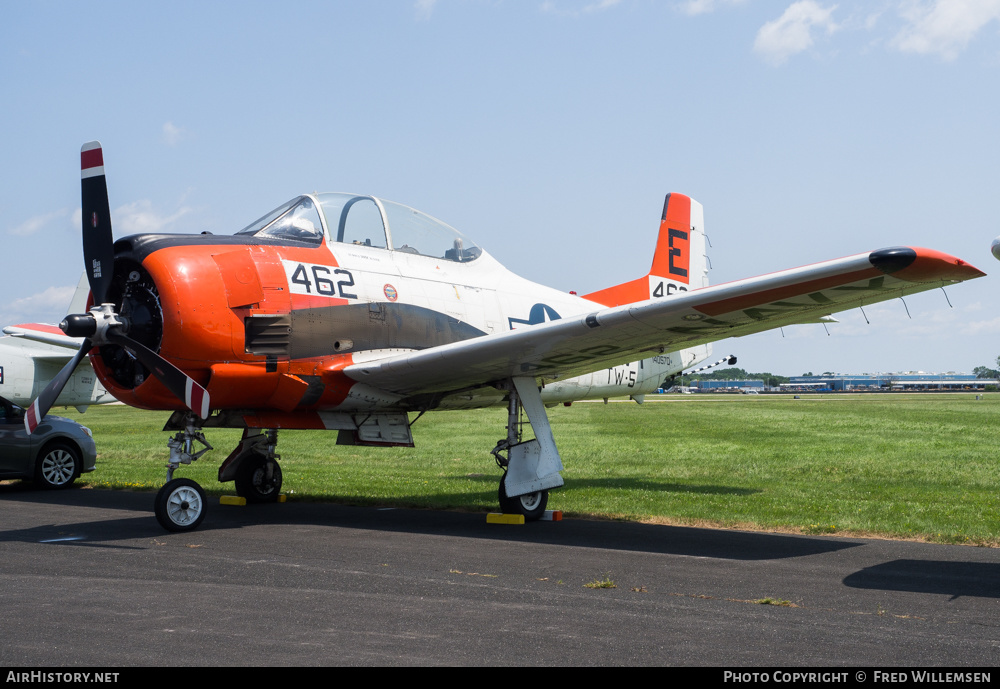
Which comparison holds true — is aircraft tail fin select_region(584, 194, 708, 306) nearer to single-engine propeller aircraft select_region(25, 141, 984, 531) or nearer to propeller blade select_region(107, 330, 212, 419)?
single-engine propeller aircraft select_region(25, 141, 984, 531)

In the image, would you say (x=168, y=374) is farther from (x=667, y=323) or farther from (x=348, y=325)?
(x=667, y=323)

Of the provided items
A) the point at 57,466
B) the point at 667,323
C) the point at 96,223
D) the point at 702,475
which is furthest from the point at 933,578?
the point at 57,466

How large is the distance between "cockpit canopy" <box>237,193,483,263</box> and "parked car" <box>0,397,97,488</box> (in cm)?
663

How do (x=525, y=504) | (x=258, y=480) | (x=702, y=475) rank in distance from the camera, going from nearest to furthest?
(x=525, y=504) < (x=258, y=480) < (x=702, y=475)

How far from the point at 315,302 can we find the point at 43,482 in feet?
24.5

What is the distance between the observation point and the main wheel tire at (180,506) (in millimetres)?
9078

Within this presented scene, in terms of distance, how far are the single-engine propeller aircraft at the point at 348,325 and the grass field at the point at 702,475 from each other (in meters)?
1.84

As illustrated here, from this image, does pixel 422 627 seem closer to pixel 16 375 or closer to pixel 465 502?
pixel 465 502

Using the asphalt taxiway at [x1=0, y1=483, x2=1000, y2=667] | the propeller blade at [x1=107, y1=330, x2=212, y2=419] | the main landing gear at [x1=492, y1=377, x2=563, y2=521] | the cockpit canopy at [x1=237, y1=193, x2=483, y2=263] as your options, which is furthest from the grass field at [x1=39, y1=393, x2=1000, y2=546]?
the propeller blade at [x1=107, y1=330, x2=212, y2=419]

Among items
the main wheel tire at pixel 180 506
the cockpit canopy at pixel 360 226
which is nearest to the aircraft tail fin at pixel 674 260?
the cockpit canopy at pixel 360 226

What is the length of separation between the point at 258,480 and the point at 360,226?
4075 mm

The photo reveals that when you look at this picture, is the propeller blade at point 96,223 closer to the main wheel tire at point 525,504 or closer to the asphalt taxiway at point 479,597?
the asphalt taxiway at point 479,597

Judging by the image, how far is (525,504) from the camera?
10828mm

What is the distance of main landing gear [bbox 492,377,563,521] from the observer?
419 inches
